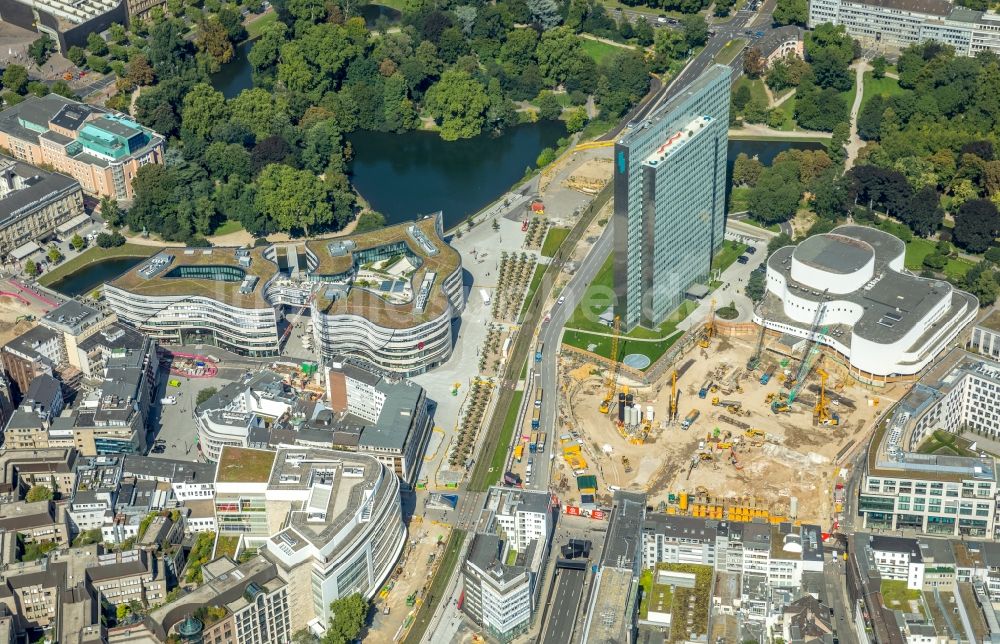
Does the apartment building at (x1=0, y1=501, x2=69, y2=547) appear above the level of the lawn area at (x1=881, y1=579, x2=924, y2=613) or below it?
above

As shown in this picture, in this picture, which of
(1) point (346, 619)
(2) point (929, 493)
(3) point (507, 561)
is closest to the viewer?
(1) point (346, 619)

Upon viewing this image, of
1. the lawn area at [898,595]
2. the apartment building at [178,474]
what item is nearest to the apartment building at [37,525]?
the apartment building at [178,474]

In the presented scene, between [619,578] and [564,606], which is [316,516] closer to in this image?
[564,606]

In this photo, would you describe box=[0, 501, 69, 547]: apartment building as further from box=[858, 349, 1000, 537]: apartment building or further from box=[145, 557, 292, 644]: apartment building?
box=[858, 349, 1000, 537]: apartment building

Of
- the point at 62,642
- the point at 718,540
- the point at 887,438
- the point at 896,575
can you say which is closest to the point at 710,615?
the point at 718,540

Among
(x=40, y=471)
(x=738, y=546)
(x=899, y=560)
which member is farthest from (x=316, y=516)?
(x=899, y=560)

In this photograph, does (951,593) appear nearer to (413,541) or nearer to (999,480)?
(999,480)

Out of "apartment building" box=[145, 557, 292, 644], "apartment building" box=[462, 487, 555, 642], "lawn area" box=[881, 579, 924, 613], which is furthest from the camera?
"lawn area" box=[881, 579, 924, 613]

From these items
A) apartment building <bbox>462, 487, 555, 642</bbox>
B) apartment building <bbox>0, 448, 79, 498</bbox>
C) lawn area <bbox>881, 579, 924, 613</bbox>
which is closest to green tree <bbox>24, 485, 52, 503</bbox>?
apartment building <bbox>0, 448, 79, 498</bbox>
